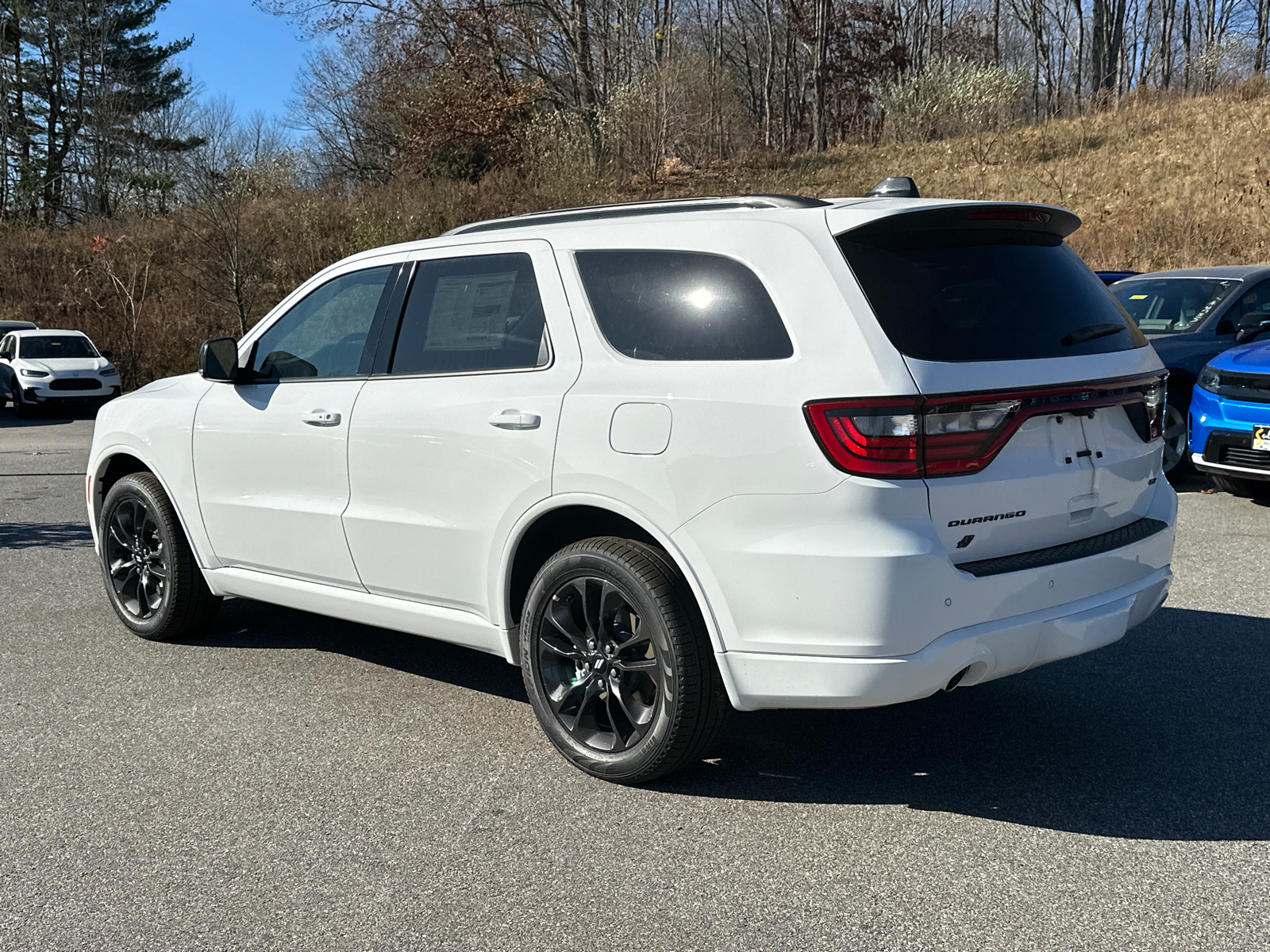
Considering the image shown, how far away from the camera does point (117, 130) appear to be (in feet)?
137

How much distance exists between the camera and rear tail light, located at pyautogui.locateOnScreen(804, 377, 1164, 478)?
323cm

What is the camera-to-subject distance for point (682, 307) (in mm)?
3748

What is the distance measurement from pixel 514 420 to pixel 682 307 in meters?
0.72

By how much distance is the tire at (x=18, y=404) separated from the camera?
67.3ft

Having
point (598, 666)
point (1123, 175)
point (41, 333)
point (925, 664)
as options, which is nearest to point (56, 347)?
point (41, 333)

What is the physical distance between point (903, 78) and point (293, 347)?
39094 millimetres

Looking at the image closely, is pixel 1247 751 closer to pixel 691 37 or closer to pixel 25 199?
pixel 25 199

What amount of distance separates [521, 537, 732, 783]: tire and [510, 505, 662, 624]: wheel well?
0.13m

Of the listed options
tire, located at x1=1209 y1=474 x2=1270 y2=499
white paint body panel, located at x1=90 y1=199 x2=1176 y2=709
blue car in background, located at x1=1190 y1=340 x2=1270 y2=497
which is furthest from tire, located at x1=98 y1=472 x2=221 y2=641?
tire, located at x1=1209 y1=474 x2=1270 y2=499

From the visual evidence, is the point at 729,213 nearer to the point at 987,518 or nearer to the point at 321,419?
the point at 987,518

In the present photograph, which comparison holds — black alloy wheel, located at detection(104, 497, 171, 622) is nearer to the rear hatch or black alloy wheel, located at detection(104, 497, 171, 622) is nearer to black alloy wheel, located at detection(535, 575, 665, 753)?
black alloy wheel, located at detection(535, 575, 665, 753)

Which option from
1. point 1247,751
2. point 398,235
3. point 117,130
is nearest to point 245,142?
point 117,130

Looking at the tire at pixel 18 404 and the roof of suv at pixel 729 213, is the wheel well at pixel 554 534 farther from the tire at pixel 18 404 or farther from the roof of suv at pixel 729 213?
the tire at pixel 18 404

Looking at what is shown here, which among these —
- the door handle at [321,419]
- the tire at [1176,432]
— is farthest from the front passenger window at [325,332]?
the tire at [1176,432]
